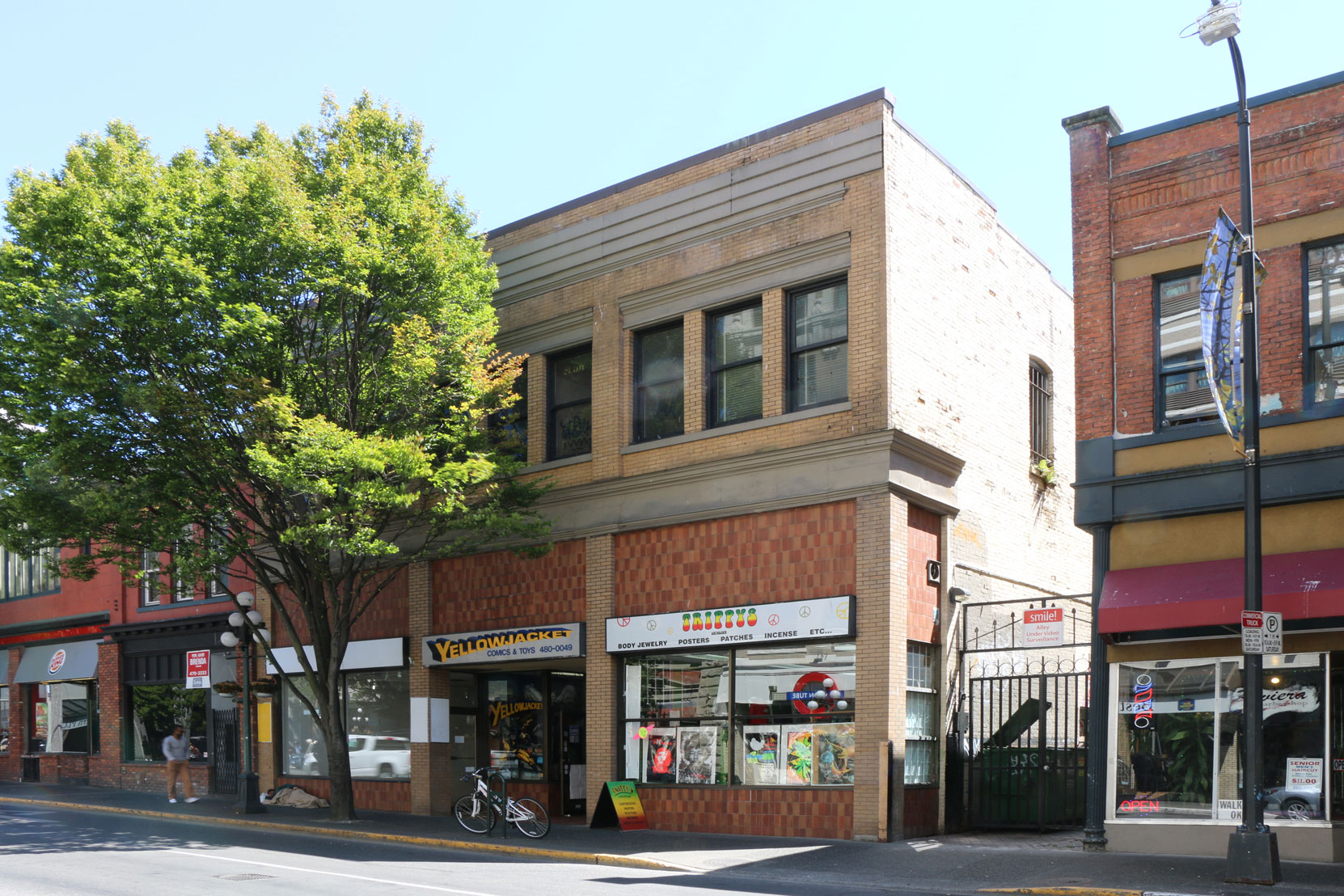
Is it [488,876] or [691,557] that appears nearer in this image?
[488,876]

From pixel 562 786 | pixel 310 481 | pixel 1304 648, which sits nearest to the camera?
pixel 1304 648

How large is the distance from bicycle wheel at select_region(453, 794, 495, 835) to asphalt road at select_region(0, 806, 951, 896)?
1367 millimetres

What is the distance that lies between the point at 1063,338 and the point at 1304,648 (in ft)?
39.3

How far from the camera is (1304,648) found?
14.5 meters

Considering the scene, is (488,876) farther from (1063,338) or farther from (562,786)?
(1063,338)

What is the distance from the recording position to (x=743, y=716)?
19.3 m

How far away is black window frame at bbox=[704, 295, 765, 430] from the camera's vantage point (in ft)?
66.4

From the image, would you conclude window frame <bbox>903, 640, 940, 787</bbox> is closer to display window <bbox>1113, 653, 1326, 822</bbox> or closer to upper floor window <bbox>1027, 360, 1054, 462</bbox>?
display window <bbox>1113, 653, 1326, 822</bbox>

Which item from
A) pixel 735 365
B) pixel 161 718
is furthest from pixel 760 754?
pixel 161 718

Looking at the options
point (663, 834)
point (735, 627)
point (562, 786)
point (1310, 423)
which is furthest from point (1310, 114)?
point (562, 786)

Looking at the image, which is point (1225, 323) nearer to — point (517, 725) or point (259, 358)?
point (259, 358)

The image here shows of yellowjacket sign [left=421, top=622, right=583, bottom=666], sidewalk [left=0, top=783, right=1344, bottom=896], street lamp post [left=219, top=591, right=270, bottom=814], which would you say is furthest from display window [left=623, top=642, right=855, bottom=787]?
street lamp post [left=219, top=591, right=270, bottom=814]

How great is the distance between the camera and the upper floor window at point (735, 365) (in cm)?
2027

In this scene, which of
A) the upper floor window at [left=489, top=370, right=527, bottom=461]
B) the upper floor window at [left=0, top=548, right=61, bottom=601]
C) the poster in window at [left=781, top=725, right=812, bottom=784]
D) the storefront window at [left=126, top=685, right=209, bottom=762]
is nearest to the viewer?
the poster in window at [left=781, top=725, right=812, bottom=784]
